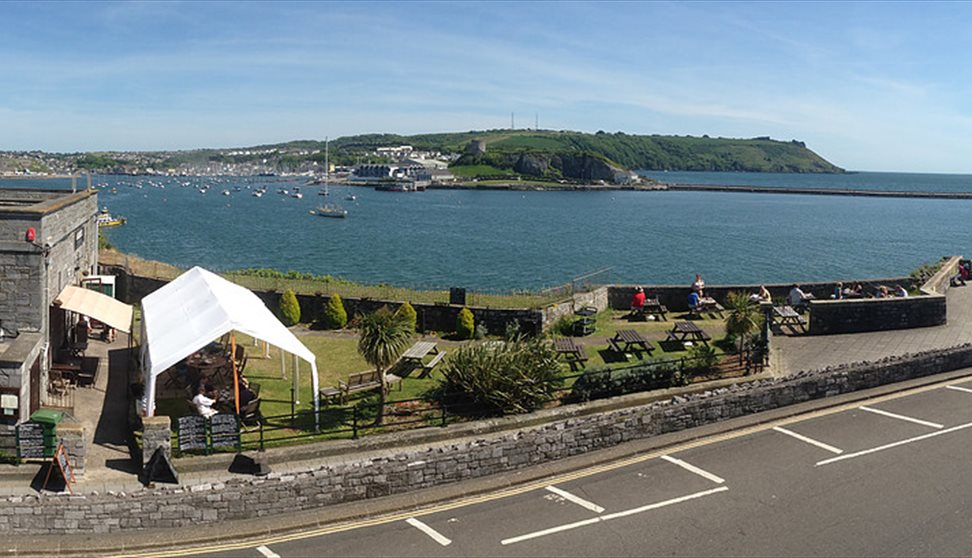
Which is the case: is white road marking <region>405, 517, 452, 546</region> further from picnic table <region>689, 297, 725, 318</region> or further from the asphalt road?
picnic table <region>689, 297, 725, 318</region>

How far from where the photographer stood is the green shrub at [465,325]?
74.7 feet

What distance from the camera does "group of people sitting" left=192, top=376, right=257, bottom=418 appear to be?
14742mm

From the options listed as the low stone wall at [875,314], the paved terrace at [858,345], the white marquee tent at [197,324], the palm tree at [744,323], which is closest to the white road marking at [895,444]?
the paved terrace at [858,345]

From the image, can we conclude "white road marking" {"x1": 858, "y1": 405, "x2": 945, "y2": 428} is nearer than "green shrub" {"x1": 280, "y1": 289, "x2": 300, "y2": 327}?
Yes

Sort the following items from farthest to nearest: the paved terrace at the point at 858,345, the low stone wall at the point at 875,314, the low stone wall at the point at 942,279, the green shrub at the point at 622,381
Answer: the low stone wall at the point at 942,279 < the low stone wall at the point at 875,314 < the paved terrace at the point at 858,345 < the green shrub at the point at 622,381

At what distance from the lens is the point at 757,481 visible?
484 inches

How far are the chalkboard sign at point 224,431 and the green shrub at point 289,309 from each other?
1078cm

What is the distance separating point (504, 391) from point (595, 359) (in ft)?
15.5

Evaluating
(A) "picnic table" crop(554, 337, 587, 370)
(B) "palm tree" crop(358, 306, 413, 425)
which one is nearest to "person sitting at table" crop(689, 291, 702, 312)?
(A) "picnic table" crop(554, 337, 587, 370)

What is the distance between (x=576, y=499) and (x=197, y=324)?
8.77 meters

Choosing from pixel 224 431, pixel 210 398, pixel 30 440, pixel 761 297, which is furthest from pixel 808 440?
pixel 30 440

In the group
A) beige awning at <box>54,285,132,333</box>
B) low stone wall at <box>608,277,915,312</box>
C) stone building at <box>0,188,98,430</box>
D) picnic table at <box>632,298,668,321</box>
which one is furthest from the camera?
low stone wall at <box>608,277,915,312</box>

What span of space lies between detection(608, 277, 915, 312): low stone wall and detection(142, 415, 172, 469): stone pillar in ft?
57.3

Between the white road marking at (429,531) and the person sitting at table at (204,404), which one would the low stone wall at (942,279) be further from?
the person sitting at table at (204,404)
